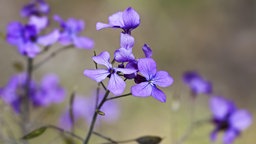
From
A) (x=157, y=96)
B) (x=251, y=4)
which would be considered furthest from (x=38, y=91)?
(x=251, y=4)

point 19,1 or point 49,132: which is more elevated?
point 19,1

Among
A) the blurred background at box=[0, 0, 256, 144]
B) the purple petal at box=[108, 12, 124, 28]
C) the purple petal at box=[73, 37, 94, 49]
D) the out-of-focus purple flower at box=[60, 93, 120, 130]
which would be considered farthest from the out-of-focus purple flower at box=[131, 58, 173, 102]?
the blurred background at box=[0, 0, 256, 144]

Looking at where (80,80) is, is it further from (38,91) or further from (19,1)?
(38,91)

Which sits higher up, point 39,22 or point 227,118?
point 227,118

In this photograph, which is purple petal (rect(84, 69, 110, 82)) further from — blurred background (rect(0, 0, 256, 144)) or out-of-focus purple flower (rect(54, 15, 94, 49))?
blurred background (rect(0, 0, 256, 144))

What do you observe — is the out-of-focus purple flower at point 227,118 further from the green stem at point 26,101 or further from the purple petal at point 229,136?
the green stem at point 26,101

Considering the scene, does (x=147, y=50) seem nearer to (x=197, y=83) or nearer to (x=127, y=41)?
(x=127, y=41)

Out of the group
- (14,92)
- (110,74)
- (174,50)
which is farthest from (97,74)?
(174,50)
